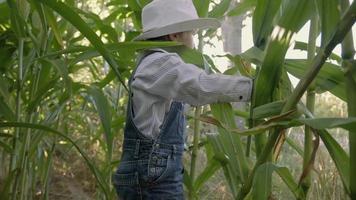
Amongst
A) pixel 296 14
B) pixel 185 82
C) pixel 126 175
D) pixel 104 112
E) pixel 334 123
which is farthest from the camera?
pixel 126 175

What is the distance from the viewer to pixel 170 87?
82 cm

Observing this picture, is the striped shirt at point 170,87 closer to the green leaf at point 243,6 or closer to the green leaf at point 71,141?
the green leaf at point 71,141

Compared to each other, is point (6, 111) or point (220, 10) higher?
point (220, 10)

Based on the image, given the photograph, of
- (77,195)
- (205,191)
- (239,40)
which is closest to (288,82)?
(205,191)

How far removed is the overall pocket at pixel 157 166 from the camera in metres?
0.94

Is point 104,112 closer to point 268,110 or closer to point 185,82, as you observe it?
point 185,82

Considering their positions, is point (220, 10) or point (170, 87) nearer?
point (170, 87)

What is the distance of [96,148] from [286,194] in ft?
3.50

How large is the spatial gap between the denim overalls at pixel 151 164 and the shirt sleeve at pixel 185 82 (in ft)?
0.26

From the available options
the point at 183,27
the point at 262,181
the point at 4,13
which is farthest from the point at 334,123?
the point at 4,13

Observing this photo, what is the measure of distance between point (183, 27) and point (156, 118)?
205mm

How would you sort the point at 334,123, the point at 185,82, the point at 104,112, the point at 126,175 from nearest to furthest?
the point at 334,123 → the point at 185,82 → the point at 104,112 → the point at 126,175

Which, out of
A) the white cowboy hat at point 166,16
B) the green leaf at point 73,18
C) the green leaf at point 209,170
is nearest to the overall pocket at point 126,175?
the green leaf at point 209,170

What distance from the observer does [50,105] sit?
5.09 feet
